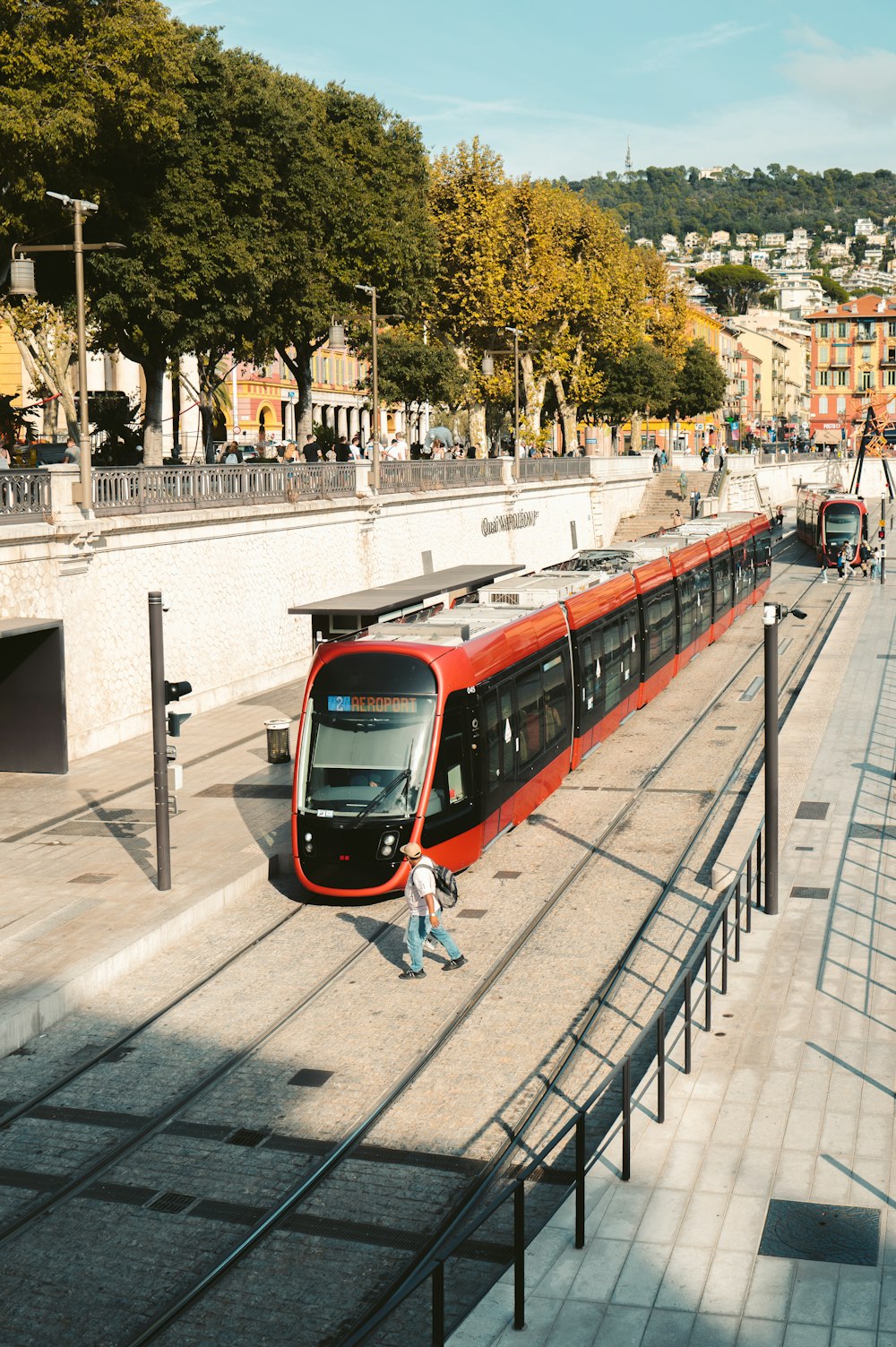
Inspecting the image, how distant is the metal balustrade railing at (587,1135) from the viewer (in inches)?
310

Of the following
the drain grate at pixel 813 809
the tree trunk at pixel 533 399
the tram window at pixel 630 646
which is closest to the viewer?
the drain grate at pixel 813 809

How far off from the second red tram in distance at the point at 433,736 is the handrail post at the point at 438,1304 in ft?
28.2

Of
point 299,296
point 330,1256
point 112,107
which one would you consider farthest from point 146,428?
point 330,1256

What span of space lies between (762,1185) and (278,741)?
15534mm

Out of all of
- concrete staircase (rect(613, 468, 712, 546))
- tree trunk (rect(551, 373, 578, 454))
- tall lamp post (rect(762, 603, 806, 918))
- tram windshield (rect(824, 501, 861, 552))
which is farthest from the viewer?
concrete staircase (rect(613, 468, 712, 546))

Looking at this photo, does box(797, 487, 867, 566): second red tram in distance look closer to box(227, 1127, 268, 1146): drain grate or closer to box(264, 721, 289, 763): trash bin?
box(264, 721, 289, 763): trash bin

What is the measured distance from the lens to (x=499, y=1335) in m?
7.82

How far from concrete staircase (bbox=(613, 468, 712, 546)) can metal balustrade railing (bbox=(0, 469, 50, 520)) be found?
48.3m

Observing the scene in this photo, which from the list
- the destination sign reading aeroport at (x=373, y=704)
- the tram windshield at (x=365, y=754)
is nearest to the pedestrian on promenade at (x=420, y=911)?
the tram windshield at (x=365, y=754)

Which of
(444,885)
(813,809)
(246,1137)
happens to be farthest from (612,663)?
(246,1137)

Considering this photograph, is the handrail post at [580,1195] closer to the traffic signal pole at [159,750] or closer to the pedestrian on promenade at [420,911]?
the pedestrian on promenade at [420,911]

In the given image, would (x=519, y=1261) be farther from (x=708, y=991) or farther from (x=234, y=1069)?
(x=234, y=1069)

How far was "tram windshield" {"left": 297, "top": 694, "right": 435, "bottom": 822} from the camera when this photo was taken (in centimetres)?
1598

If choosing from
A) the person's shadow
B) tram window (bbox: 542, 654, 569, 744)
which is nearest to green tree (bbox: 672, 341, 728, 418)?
tram window (bbox: 542, 654, 569, 744)
